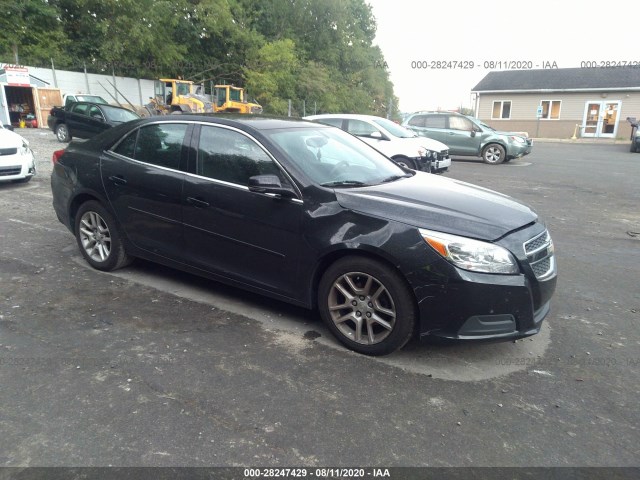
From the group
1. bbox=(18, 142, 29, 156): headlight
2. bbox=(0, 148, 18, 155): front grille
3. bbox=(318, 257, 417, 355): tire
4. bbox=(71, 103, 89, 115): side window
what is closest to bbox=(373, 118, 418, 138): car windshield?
bbox=(18, 142, 29, 156): headlight

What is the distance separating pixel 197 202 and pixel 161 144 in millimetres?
806

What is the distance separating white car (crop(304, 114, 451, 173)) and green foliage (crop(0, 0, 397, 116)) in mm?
23457

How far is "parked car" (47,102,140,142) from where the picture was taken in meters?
16.0

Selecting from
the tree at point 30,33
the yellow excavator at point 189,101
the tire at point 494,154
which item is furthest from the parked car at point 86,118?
the tree at point 30,33

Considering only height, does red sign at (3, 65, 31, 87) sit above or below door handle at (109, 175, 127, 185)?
above

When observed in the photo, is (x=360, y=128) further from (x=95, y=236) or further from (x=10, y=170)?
(x=95, y=236)

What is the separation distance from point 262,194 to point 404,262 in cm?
125

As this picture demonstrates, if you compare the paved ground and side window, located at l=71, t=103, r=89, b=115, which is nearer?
the paved ground

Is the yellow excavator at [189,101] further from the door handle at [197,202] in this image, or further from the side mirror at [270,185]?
the side mirror at [270,185]

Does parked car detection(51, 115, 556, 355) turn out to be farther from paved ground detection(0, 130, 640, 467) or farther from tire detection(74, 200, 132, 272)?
paved ground detection(0, 130, 640, 467)

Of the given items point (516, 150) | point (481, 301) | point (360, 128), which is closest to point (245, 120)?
point (481, 301)

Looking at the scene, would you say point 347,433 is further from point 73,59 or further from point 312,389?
point 73,59

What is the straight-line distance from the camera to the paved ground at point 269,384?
8.44ft

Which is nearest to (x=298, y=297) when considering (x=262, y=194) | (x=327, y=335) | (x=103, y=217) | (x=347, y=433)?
(x=327, y=335)
